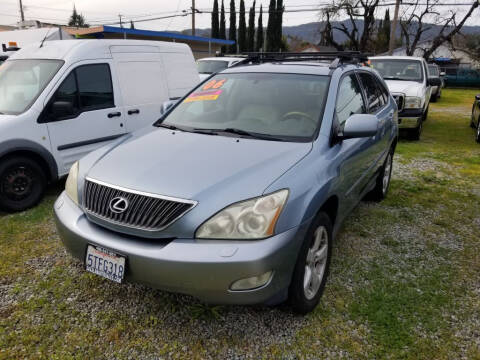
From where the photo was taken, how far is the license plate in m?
2.26

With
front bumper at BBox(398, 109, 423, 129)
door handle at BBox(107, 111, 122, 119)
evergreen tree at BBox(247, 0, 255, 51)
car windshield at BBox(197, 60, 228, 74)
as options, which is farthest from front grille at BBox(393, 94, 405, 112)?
evergreen tree at BBox(247, 0, 255, 51)

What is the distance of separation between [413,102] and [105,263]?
307 inches

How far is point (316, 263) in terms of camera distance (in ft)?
9.05

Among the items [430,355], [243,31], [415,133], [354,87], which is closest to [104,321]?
[430,355]

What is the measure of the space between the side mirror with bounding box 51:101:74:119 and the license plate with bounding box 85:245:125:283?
2.66m

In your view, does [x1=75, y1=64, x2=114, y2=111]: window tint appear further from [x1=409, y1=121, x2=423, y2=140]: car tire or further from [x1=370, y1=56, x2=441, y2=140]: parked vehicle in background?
[x1=409, y1=121, x2=423, y2=140]: car tire

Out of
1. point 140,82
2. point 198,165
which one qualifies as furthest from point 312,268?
point 140,82

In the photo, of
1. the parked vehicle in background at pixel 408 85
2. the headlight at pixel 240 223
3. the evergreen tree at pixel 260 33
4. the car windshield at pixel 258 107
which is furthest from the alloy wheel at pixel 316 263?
the evergreen tree at pixel 260 33

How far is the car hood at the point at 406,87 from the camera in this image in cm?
834

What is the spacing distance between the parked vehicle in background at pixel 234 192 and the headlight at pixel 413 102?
548 centimetres

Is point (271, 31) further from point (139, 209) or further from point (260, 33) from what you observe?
point (139, 209)

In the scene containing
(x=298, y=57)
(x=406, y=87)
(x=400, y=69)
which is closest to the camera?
(x=298, y=57)

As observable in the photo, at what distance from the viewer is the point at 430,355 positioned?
2371mm

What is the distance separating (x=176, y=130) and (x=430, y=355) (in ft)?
7.89
